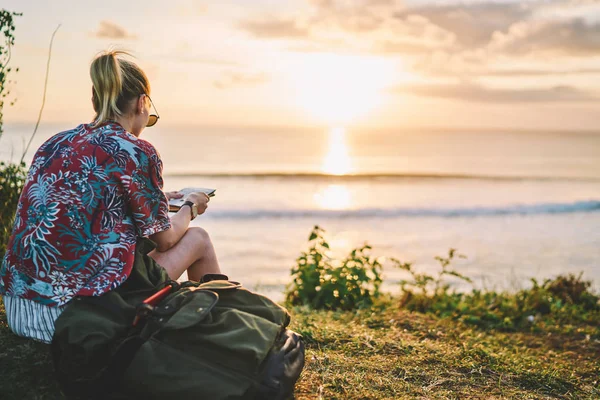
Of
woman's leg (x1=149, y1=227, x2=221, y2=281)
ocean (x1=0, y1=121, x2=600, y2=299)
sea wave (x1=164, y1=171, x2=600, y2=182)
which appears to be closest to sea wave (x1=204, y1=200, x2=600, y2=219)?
ocean (x1=0, y1=121, x2=600, y2=299)

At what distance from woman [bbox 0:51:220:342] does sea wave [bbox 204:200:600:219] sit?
10638 mm

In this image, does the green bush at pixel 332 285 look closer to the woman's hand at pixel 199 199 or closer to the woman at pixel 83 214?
the woman's hand at pixel 199 199

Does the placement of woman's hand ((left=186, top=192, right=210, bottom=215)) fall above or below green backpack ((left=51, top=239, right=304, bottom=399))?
above

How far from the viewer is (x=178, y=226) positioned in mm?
3570

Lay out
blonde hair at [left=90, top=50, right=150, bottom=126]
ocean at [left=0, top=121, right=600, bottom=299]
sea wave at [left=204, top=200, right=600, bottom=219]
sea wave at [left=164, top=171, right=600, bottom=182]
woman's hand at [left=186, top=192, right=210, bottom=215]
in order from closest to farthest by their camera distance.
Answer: blonde hair at [left=90, top=50, right=150, bottom=126], woman's hand at [left=186, top=192, right=210, bottom=215], ocean at [left=0, top=121, right=600, bottom=299], sea wave at [left=204, top=200, right=600, bottom=219], sea wave at [left=164, top=171, right=600, bottom=182]

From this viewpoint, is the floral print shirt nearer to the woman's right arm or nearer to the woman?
the woman

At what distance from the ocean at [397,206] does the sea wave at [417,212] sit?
0.10ft

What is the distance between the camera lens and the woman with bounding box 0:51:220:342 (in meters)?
2.98

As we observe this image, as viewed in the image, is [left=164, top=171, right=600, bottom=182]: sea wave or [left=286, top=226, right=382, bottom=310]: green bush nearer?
[left=286, top=226, right=382, bottom=310]: green bush

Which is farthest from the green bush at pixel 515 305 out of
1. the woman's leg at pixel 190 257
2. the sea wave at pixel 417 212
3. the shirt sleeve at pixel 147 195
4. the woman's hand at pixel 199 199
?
the sea wave at pixel 417 212

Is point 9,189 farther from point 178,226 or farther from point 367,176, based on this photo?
point 367,176

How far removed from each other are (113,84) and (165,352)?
1431 millimetres

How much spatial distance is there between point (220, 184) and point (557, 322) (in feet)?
46.2

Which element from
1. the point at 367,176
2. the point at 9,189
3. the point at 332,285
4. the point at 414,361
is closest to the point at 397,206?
the point at 367,176
